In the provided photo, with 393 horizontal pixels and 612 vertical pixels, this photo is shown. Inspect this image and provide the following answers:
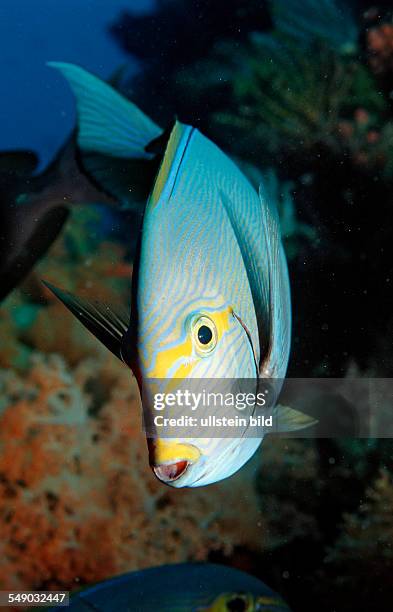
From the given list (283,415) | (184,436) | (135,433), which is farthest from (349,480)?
(184,436)

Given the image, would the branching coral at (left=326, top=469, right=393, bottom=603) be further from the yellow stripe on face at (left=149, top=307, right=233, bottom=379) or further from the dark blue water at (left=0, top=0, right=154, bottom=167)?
the dark blue water at (left=0, top=0, right=154, bottom=167)

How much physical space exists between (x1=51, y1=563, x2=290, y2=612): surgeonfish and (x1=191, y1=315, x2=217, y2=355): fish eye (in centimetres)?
60

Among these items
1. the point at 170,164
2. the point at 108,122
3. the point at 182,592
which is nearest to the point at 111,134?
the point at 108,122

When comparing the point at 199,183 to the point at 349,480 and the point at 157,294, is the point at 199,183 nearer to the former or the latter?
the point at 157,294

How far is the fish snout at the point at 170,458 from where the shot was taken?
1.84 ft

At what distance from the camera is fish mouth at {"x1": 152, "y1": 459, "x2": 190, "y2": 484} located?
0.57 m

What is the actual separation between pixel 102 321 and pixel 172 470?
8.7 inches

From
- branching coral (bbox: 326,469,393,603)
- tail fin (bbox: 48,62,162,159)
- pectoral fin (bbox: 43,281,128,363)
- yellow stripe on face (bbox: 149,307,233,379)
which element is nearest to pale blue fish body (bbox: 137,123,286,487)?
yellow stripe on face (bbox: 149,307,233,379)

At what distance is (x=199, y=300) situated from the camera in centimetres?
61

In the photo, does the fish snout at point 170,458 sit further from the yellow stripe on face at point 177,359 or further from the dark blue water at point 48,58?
the dark blue water at point 48,58

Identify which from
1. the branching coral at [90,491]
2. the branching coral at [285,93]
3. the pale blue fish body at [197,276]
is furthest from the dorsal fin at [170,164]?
the branching coral at [90,491]

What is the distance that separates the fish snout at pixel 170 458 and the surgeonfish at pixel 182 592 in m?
0.47

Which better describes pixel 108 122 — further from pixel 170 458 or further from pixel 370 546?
A: pixel 370 546

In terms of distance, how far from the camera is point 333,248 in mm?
1076
